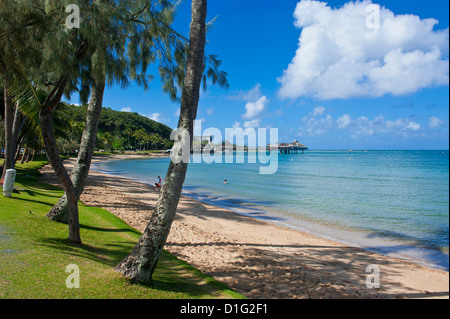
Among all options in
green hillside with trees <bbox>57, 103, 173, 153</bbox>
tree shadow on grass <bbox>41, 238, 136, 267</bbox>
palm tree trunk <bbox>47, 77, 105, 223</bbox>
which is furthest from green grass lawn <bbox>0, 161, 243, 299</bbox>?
green hillside with trees <bbox>57, 103, 173, 153</bbox>

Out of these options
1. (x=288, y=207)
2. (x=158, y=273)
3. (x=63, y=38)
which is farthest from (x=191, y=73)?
(x=288, y=207)

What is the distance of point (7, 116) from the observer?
10484 mm

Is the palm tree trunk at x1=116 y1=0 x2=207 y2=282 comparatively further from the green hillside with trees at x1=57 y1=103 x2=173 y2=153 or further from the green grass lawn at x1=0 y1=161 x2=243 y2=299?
the green hillside with trees at x1=57 y1=103 x2=173 y2=153

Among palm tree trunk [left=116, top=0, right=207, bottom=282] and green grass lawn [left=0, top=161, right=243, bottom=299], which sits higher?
palm tree trunk [left=116, top=0, right=207, bottom=282]

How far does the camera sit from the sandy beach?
6242 millimetres

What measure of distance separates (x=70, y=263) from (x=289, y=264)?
18.0ft

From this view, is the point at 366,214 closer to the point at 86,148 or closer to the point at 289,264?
the point at 289,264

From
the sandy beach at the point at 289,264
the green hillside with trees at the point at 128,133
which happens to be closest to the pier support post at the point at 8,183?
the sandy beach at the point at 289,264

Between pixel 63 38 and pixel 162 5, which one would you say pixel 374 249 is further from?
pixel 63 38

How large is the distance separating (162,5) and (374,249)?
1068 centimetres

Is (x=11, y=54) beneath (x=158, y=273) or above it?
above

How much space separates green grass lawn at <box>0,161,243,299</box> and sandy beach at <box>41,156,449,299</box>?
110 cm

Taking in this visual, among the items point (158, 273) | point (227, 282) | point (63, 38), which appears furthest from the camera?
point (227, 282)
